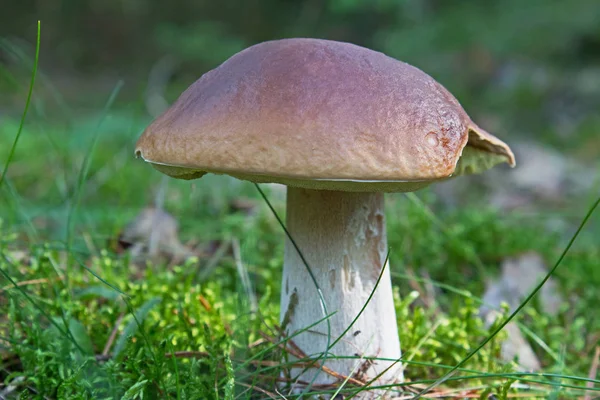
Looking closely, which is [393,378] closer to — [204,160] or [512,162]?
[512,162]

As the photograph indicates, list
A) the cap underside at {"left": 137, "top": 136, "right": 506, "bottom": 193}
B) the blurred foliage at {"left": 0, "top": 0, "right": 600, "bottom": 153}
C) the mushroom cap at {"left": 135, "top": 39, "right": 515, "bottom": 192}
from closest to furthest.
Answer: the mushroom cap at {"left": 135, "top": 39, "right": 515, "bottom": 192} < the cap underside at {"left": 137, "top": 136, "right": 506, "bottom": 193} < the blurred foliage at {"left": 0, "top": 0, "right": 600, "bottom": 153}

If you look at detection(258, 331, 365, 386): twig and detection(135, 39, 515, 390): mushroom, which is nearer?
detection(135, 39, 515, 390): mushroom

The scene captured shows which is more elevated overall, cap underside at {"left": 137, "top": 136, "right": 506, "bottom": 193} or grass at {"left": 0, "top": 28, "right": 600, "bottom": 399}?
cap underside at {"left": 137, "top": 136, "right": 506, "bottom": 193}

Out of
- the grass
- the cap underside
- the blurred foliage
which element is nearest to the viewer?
the cap underside

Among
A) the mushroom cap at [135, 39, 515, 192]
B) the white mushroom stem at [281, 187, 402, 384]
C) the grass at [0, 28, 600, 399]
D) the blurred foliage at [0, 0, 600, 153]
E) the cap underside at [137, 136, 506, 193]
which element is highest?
the blurred foliage at [0, 0, 600, 153]

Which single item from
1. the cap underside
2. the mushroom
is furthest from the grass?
the cap underside

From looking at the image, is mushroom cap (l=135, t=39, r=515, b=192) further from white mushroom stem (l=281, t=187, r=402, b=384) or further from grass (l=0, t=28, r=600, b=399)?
grass (l=0, t=28, r=600, b=399)

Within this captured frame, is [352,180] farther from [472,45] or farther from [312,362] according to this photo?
[472,45]
